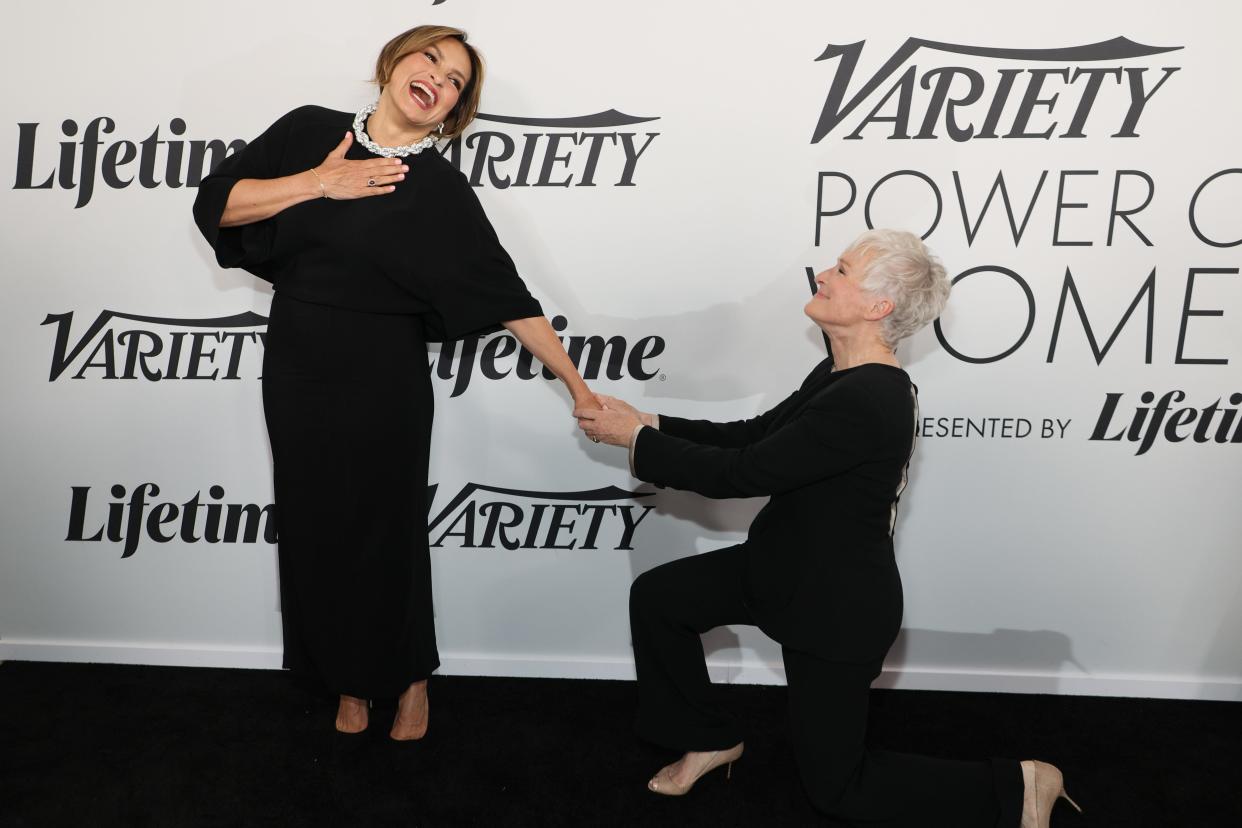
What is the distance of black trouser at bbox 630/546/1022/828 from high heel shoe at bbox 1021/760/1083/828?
3 cm

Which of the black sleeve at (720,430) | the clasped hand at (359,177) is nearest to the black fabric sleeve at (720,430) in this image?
the black sleeve at (720,430)

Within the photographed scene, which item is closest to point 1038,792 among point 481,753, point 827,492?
point 827,492

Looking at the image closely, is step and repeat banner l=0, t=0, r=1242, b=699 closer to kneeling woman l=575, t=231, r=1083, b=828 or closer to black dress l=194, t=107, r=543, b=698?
black dress l=194, t=107, r=543, b=698

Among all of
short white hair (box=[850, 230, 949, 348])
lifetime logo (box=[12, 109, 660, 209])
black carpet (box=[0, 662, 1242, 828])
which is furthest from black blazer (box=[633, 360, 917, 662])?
lifetime logo (box=[12, 109, 660, 209])

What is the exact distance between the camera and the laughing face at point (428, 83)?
249 centimetres

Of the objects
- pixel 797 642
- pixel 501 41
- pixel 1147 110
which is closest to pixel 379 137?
pixel 501 41

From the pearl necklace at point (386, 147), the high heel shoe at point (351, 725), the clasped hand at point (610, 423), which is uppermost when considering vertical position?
the pearl necklace at point (386, 147)

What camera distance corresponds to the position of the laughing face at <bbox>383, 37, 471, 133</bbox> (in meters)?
2.49

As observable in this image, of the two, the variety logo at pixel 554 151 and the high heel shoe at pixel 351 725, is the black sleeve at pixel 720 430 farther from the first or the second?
the high heel shoe at pixel 351 725

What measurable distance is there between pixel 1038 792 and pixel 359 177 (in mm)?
2121

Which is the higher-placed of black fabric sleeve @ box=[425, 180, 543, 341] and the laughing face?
the laughing face

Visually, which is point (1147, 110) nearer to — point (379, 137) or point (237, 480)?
point (379, 137)

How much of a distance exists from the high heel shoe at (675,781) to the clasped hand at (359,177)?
1613mm

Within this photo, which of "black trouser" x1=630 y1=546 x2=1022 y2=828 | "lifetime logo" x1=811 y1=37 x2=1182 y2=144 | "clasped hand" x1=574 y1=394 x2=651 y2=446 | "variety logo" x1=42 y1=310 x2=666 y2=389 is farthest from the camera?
"variety logo" x1=42 y1=310 x2=666 y2=389
